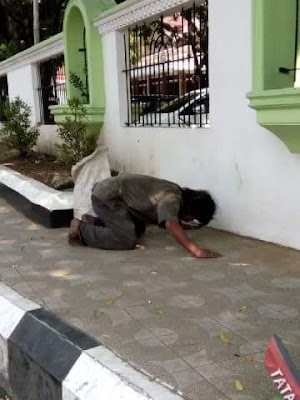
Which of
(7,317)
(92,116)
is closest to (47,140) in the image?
(92,116)

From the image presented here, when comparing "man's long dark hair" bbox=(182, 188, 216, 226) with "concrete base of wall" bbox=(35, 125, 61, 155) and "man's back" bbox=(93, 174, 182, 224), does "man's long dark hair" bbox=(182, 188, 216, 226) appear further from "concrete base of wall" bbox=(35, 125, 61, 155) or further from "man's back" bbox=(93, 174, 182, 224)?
"concrete base of wall" bbox=(35, 125, 61, 155)

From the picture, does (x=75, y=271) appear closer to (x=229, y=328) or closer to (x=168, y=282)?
(x=168, y=282)

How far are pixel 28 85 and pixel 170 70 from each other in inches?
231

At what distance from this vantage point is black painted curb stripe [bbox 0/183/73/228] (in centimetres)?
589

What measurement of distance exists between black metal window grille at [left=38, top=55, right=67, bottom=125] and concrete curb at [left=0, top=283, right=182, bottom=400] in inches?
277

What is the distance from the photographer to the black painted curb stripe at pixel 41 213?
19.3ft

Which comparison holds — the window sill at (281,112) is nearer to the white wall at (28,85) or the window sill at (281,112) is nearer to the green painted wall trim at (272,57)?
the green painted wall trim at (272,57)

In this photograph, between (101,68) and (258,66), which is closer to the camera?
(258,66)

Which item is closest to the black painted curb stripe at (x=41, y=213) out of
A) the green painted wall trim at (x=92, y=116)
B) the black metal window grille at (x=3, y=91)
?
the green painted wall trim at (x=92, y=116)

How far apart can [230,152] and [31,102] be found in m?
7.11

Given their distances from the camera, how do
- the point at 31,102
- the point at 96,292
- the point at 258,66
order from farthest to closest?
1. the point at 31,102
2. the point at 258,66
3. the point at 96,292

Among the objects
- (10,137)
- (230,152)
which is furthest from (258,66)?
(10,137)

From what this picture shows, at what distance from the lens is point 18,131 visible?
10078 millimetres

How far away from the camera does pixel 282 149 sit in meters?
4.58
